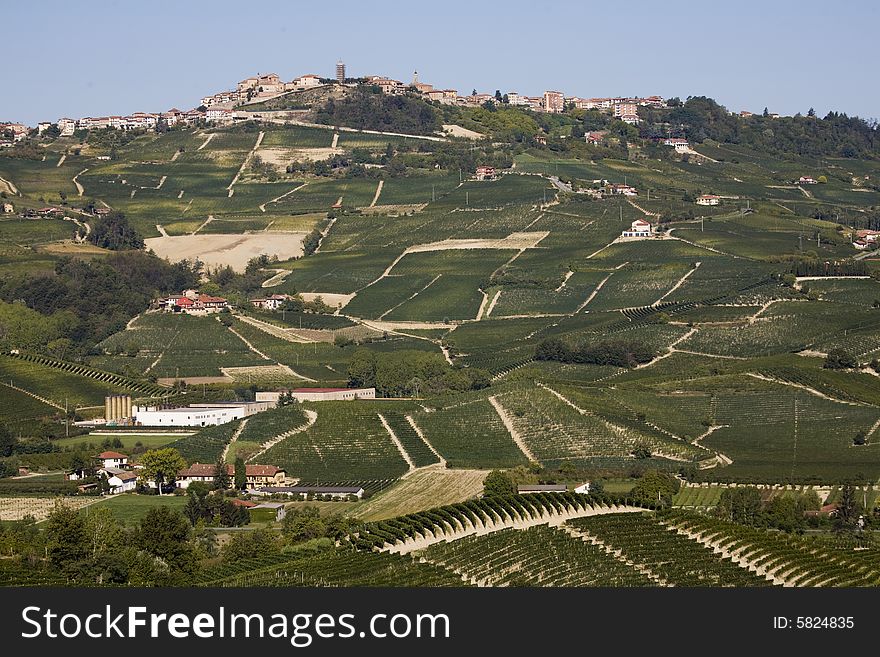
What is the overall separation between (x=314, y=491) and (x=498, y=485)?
22.1 feet

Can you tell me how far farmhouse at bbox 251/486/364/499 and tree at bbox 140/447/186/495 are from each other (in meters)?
3.57

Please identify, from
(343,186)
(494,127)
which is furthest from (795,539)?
(494,127)

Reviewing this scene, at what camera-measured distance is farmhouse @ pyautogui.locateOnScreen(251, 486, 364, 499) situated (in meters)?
59.8

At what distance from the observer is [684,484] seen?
6088cm

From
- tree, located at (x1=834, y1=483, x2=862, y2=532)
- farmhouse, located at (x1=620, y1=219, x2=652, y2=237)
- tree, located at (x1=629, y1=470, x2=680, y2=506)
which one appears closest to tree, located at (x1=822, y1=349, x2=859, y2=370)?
tree, located at (x1=629, y1=470, x2=680, y2=506)

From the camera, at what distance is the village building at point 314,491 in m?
59.7

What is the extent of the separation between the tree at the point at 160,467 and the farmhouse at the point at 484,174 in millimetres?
81107

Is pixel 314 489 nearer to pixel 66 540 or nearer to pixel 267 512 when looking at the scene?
pixel 267 512

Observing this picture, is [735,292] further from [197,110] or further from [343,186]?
[197,110]

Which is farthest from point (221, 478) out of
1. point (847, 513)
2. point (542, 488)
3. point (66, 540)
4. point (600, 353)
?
Answer: point (600, 353)

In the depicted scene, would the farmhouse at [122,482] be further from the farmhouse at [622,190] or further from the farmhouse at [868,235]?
the farmhouse at [622,190]

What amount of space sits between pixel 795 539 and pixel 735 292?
172 ft

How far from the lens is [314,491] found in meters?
60.6

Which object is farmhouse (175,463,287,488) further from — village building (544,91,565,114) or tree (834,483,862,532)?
village building (544,91,565,114)
